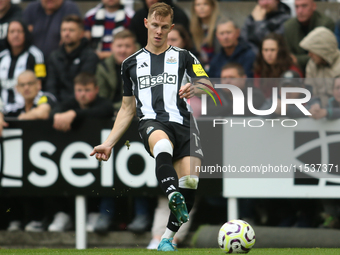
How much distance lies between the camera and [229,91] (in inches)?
300

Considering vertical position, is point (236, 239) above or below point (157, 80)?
below

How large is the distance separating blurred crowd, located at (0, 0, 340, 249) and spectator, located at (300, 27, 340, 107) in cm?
1

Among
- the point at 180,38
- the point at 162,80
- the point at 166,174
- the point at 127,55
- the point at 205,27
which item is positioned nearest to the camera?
the point at 166,174

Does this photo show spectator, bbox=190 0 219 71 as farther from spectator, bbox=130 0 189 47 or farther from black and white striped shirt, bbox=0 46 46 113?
black and white striped shirt, bbox=0 46 46 113

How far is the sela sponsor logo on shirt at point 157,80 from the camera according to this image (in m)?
5.48

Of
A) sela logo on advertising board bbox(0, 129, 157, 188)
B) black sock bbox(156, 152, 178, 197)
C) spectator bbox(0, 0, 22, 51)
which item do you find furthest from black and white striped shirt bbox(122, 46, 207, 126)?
spectator bbox(0, 0, 22, 51)

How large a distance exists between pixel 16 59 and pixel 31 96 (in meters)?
1.06

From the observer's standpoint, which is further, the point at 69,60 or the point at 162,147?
the point at 69,60

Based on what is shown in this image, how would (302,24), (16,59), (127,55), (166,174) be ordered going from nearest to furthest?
(166,174) < (127,55) < (302,24) < (16,59)

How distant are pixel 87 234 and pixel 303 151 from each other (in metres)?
3.16

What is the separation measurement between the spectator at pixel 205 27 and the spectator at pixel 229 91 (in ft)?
3.47

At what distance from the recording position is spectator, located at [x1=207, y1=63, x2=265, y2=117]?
7.41 meters

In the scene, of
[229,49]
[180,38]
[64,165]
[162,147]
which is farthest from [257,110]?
[64,165]

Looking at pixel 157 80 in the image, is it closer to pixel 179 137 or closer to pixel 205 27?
pixel 179 137
